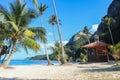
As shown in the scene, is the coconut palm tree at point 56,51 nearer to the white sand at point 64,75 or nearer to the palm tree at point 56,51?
the palm tree at point 56,51

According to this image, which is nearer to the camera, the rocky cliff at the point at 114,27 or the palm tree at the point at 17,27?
the palm tree at the point at 17,27

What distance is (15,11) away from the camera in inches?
1044

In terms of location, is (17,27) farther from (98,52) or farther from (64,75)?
(98,52)

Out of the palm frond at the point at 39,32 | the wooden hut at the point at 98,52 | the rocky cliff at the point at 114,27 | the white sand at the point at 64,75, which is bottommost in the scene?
the white sand at the point at 64,75

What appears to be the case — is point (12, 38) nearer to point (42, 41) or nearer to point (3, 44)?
point (3, 44)

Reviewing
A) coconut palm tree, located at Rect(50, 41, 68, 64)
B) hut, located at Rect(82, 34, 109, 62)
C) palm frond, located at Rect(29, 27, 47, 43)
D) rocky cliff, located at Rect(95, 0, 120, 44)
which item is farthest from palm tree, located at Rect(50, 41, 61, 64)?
rocky cliff, located at Rect(95, 0, 120, 44)

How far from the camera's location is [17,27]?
25.1 m

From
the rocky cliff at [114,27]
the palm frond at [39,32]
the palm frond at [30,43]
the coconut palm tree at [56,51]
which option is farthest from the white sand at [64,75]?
the rocky cliff at [114,27]

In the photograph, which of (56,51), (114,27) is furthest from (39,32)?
(114,27)

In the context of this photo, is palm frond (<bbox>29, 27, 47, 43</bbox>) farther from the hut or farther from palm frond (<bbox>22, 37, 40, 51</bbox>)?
the hut

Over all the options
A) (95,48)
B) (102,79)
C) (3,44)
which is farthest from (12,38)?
(102,79)

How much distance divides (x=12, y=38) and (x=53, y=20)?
26.4 m

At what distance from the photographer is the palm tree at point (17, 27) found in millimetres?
25531

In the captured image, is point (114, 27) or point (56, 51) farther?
point (114, 27)
